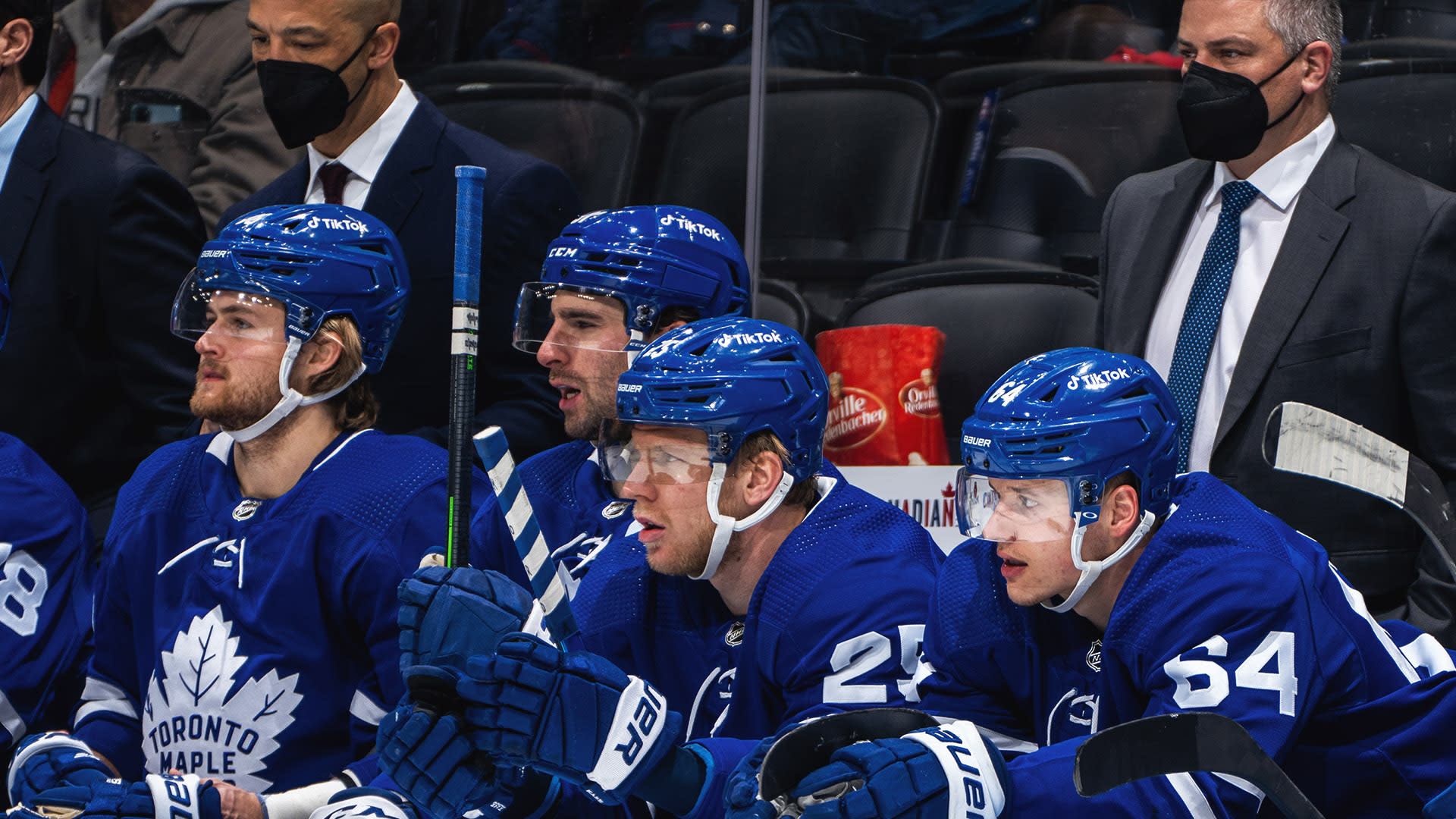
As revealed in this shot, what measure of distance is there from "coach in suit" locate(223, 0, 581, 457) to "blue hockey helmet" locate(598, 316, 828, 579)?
69 cm

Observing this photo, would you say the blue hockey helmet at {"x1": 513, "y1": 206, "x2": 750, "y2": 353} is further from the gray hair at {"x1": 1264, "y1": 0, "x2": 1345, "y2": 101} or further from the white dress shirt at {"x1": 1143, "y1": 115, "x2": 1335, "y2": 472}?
the gray hair at {"x1": 1264, "y1": 0, "x2": 1345, "y2": 101}

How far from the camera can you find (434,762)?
67.9 inches

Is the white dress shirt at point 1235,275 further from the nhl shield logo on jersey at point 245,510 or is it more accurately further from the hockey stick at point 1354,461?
the nhl shield logo on jersey at point 245,510

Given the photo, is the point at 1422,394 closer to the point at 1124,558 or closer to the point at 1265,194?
the point at 1265,194

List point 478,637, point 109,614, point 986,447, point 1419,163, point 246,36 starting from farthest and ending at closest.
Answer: point 246,36 → point 1419,163 → point 109,614 → point 986,447 → point 478,637

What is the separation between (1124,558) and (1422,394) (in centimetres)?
81

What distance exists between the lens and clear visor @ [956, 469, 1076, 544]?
2.04 meters

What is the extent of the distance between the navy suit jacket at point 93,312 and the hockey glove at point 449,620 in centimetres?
143

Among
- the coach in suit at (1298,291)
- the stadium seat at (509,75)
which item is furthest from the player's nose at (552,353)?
the stadium seat at (509,75)

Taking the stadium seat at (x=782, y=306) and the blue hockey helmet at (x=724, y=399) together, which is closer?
the blue hockey helmet at (x=724, y=399)

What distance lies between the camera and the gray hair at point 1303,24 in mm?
2799

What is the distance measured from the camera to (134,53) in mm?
3988

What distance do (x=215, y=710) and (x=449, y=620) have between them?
33.1 inches

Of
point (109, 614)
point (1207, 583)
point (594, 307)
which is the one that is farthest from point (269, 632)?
point (1207, 583)
